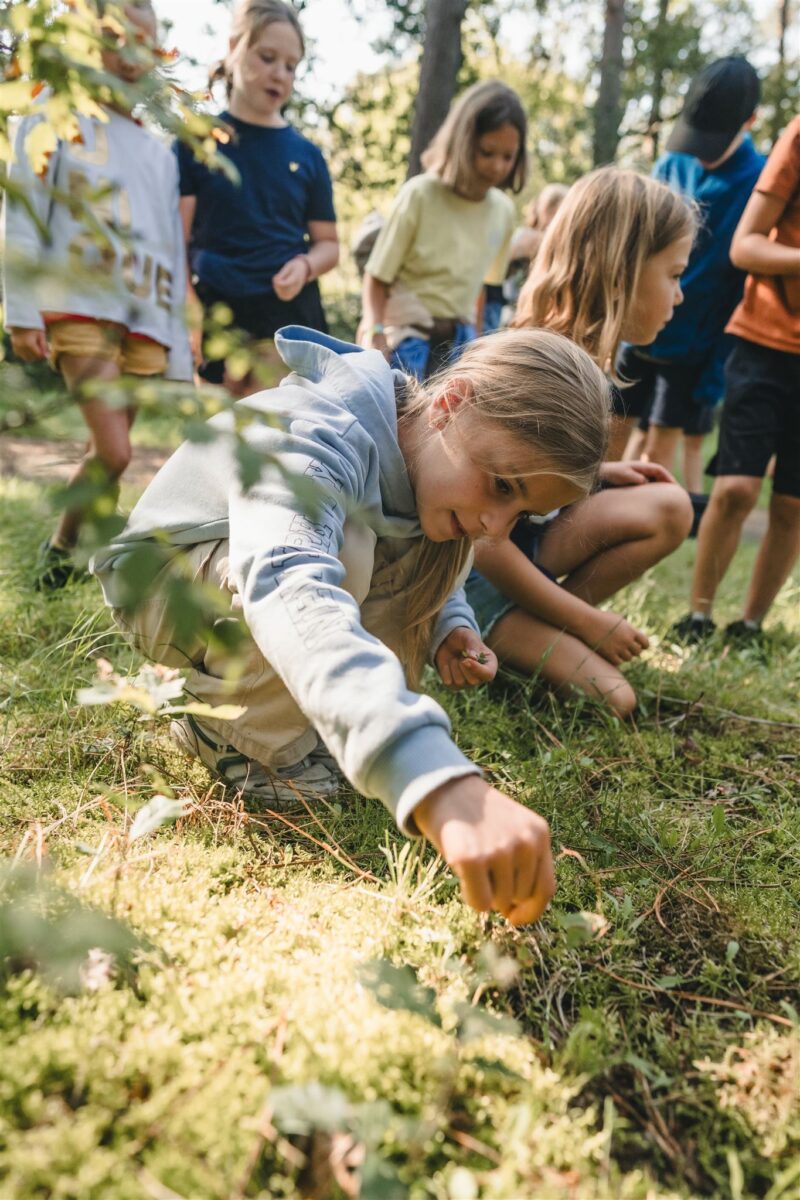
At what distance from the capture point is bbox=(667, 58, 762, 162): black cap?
3.47 m

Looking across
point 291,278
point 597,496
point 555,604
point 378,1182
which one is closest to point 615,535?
point 597,496

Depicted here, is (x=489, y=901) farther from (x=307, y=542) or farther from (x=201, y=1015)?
(x=307, y=542)

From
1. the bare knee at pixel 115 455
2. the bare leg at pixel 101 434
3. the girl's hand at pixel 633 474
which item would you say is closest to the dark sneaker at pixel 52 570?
the bare leg at pixel 101 434

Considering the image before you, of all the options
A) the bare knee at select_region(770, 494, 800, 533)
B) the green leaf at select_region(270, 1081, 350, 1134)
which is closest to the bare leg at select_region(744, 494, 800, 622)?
the bare knee at select_region(770, 494, 800, 533)

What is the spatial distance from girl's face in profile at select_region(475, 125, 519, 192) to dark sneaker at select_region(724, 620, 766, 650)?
2.08m

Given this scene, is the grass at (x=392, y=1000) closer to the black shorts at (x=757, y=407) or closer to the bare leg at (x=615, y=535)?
the bare leg at (x=615, y=535)

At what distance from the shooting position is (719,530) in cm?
313

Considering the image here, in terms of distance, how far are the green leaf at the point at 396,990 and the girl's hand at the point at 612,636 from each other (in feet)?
4.72

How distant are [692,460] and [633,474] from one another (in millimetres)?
2575

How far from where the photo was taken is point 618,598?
132 inches

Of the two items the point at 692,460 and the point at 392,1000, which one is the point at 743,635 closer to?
the point at 692,460

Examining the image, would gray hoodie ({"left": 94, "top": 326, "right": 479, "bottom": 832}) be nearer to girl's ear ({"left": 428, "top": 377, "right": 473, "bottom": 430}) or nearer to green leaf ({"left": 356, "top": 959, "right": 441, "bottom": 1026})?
girl's ear ({"left": 428, "top": 377, "right": 473, "bottom": 430})

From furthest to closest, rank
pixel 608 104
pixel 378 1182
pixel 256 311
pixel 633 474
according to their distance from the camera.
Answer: pixel 608 104 → pixel 256 311 → pixel 633 474 → pixel 378 1182

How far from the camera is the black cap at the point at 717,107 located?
3.47 meters
